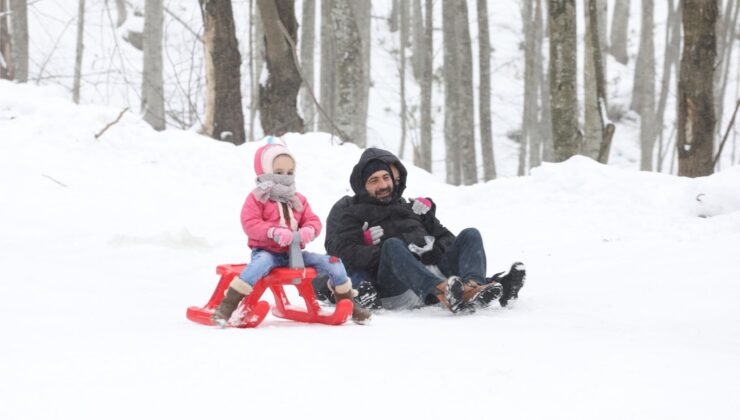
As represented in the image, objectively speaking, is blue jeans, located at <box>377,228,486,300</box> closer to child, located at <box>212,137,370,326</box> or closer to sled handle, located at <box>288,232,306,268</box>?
child, located at <box>212,137,370,326</box>

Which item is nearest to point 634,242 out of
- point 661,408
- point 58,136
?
point 661,408

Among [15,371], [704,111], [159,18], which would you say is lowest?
[15,371]

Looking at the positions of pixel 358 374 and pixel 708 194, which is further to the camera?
pixel 708 194

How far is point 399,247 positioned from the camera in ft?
16.7

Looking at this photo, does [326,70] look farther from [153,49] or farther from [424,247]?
[424,247]

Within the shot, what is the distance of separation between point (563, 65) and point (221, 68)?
457cm

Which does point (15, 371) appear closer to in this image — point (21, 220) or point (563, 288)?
point (563, 288)

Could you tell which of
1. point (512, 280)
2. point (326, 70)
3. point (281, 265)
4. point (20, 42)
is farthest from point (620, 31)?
point (281, 265)

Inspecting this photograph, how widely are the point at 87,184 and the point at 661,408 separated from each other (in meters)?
7.63

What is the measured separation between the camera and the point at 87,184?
356 inches

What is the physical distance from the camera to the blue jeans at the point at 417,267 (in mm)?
5027

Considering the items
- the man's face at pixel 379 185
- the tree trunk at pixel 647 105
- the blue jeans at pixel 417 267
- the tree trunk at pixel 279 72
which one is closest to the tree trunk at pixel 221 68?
the tree trunk at pixel 279 72

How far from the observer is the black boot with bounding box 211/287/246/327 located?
4250 mm

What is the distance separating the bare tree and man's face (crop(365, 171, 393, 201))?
2482 centimetres
